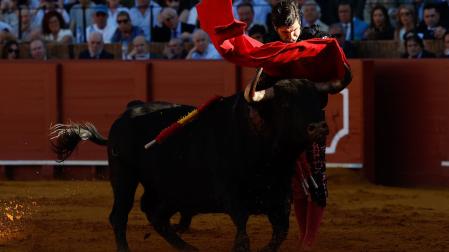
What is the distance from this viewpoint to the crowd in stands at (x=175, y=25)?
10.2 meters

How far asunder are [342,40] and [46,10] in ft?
11.2

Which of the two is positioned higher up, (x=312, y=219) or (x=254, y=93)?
(x=254, y=93)

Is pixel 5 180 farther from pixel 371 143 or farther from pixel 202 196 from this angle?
pixel 202 196

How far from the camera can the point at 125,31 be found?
11.2 meters

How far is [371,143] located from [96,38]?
2841 millimetres

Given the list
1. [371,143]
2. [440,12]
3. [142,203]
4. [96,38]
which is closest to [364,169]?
[371,143]

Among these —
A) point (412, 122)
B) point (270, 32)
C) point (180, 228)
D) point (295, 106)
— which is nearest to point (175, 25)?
point (270, 32)

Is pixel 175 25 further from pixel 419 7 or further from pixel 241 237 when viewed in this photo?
pixel 241 237

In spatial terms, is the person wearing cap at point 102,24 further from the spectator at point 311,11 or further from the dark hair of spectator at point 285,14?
the dark hair of spectator at point 285,14

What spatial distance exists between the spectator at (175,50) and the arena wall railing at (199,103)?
0.53 metres

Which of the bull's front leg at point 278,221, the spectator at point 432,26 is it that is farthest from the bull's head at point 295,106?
the spectator at point 432,26

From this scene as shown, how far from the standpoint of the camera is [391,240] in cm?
669

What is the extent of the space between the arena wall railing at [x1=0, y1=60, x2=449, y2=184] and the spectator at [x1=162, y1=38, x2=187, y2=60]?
0.53m

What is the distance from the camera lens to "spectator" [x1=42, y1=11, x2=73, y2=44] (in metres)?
11.6
